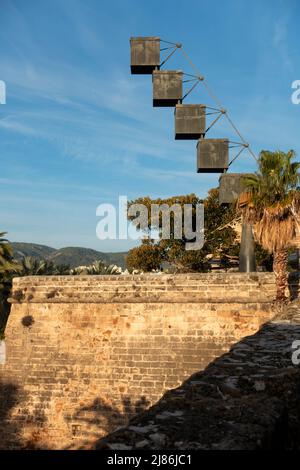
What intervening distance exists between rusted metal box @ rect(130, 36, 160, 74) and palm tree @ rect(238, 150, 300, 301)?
6609mm

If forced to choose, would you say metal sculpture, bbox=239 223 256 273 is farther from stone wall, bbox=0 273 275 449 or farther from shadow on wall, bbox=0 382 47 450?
shadow on wall, bbox=0 382 47 450

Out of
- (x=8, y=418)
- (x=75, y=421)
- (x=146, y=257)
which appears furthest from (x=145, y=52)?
(x=146, y=257)

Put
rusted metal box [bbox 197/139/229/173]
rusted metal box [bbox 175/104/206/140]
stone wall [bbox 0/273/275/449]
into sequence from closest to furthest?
stone wall [bbox 0/273/275/449] < rusted metal box [bbox 197/139/229/173] < rusted metal box [bbox 175/104/206/140]

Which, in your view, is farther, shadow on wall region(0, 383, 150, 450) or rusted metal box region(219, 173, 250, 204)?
rusted metal box region(219, 173, 250, 204)

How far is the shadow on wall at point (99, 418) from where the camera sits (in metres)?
11.2

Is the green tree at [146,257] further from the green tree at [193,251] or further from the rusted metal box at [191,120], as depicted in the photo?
the rusted metal box at [191,120]

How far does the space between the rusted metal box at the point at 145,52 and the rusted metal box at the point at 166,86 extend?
2.04 ft

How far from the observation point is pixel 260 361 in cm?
500

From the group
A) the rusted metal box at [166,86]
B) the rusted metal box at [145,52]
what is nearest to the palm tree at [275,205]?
the rusted metal box at [166,86]

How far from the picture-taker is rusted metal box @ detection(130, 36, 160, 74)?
1725 centimetres

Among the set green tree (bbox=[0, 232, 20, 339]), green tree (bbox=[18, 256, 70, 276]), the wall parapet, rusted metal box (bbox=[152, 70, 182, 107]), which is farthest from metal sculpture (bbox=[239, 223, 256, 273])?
green tree (bbox=[18, 256, 70, 276])

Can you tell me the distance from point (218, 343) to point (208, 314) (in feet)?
2.74

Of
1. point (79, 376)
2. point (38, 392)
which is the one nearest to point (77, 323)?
point (79, 376)

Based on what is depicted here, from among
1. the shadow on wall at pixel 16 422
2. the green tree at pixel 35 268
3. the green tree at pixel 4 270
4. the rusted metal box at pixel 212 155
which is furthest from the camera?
the green tree at pixel 35 268
